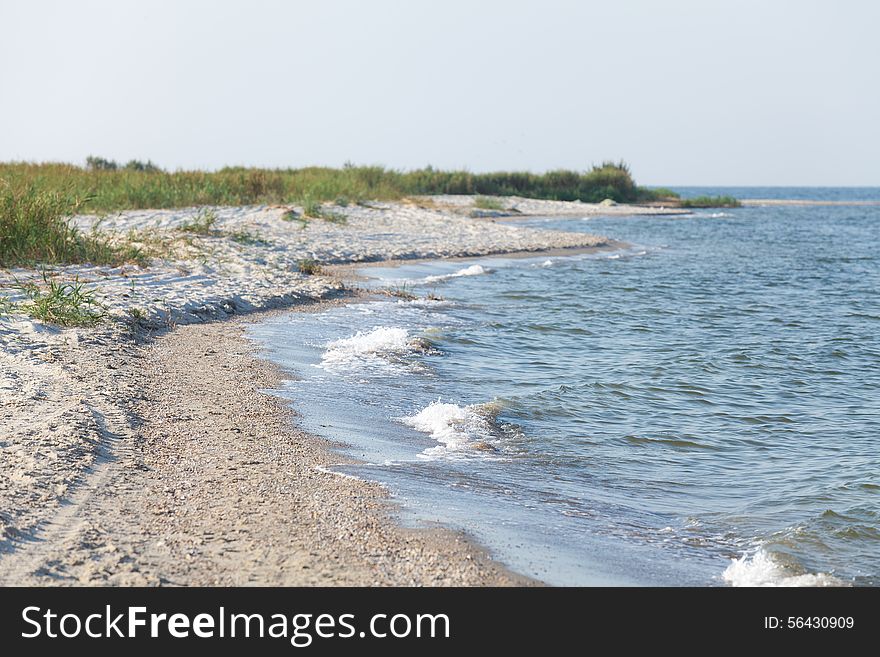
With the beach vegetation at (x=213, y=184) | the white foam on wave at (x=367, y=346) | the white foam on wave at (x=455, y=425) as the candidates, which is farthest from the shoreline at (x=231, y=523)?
the beach vegetation at (x=213, y=184)

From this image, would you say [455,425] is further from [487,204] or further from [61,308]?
[487,204]

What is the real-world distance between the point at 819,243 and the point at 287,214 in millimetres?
20298

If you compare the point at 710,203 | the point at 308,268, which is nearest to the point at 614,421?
the point at 308,268

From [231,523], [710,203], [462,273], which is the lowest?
[231,523]

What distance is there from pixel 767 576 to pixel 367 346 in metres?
6.44

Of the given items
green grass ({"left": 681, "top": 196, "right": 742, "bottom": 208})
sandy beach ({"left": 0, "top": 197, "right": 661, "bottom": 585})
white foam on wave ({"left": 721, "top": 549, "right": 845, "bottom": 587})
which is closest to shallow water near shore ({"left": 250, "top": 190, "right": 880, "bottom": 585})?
white foam on wave ({"left": 721, "top": 549, "right": 845, "bottom": 587})

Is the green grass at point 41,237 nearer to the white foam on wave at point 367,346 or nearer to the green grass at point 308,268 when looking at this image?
the green grass at point 308,268

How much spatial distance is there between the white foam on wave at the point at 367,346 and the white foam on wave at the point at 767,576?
5.58 metres

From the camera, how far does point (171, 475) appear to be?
5.56m

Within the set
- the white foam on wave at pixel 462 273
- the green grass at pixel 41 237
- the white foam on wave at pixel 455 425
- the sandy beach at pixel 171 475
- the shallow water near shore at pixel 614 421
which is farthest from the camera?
the white foam on wave at pixel 462 273

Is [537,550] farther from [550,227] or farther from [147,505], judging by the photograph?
[550,227]

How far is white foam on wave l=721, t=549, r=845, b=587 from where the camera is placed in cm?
482

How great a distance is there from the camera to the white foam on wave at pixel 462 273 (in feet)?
61.3

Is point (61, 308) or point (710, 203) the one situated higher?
point (710, 203)
